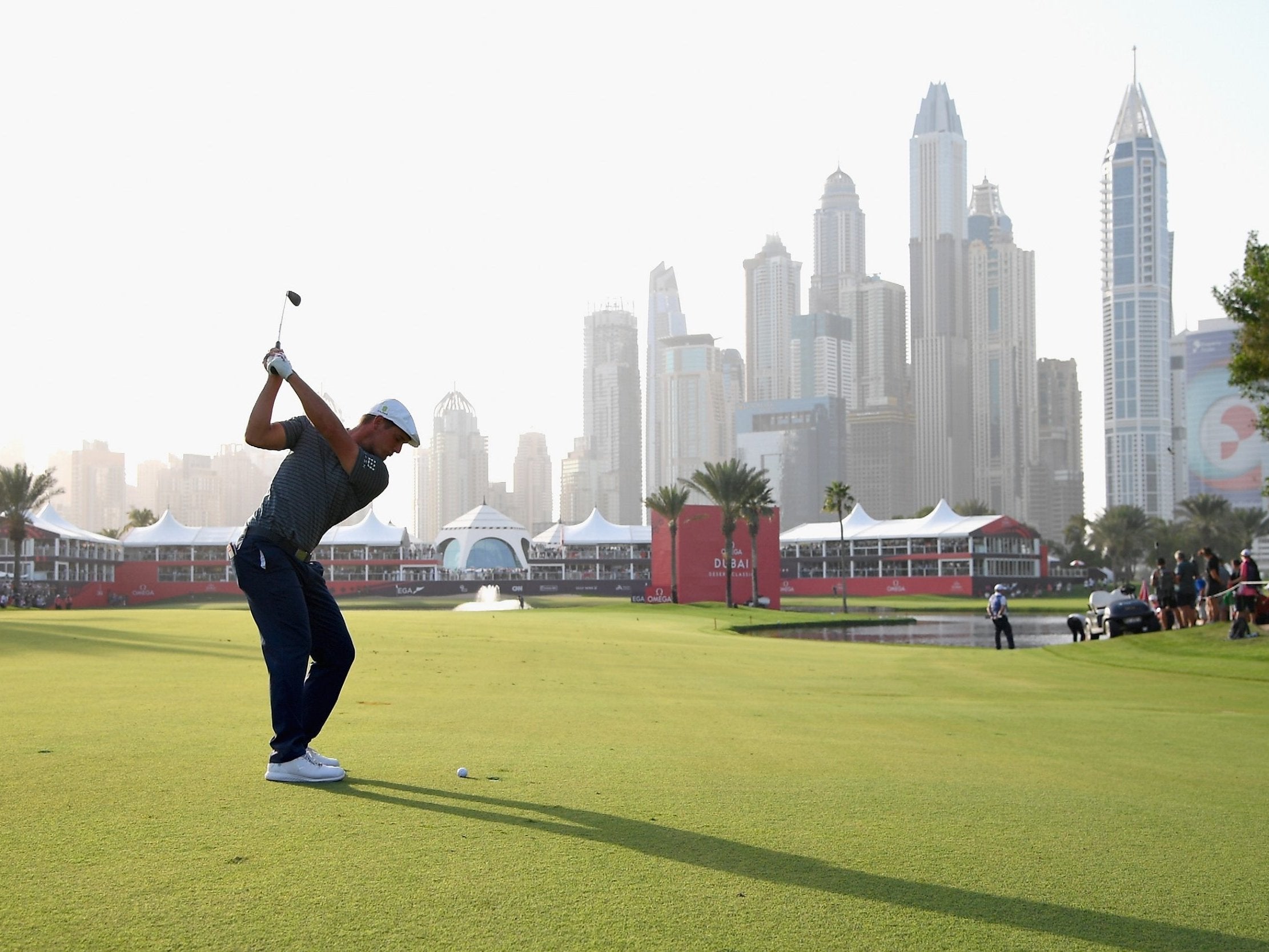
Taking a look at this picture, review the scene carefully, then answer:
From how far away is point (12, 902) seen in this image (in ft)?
11.9

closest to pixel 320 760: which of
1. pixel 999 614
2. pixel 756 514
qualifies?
pixel 999 614

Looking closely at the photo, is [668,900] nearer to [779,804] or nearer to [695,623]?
[779,804]

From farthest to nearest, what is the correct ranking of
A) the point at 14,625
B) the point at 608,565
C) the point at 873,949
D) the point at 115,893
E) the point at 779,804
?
1. the point at 608,565
2. the point at 14,625
3. the point at 779,804
4. the point at 115,893
5. the point at 873,949

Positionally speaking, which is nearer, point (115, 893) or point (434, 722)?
point (115, 893)

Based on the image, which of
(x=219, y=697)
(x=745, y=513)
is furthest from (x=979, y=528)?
(x=219, y=697)

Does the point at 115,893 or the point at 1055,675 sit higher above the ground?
the point at 115,893

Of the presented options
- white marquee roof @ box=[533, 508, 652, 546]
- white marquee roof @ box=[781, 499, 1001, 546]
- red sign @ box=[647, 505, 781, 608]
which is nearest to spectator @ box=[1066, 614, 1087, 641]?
red sign @ box=[647, 505, 781, 608]

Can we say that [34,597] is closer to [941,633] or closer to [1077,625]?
[941,633]

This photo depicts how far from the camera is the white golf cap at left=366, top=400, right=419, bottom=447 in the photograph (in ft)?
20.7

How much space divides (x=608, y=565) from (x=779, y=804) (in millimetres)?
125881

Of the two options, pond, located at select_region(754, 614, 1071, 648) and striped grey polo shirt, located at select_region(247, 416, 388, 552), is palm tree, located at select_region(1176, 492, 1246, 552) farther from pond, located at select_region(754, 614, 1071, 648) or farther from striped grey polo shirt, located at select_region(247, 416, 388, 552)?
striped grey polo shirt, located at select_region(247, 416, 388, 552)

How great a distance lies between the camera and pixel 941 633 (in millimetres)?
47562

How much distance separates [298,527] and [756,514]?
76473 mm

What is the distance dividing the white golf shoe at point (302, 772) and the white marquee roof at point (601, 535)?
123m
